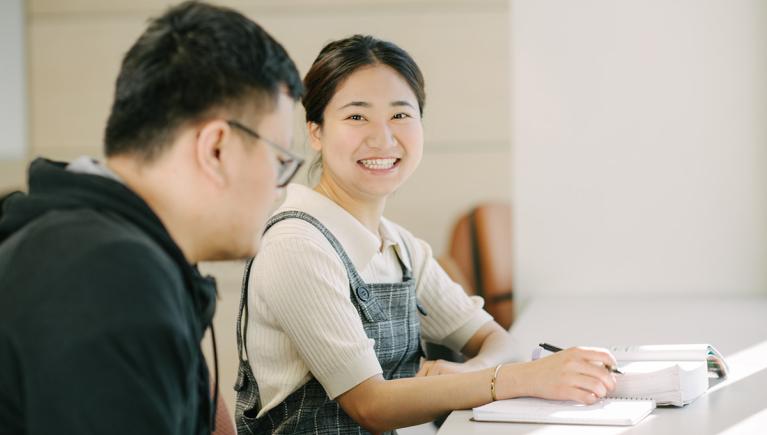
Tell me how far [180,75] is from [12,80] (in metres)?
2.92

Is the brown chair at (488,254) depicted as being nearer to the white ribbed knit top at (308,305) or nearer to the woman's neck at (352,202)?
the woman's neck at (352,202)

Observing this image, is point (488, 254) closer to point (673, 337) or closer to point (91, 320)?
point (673, 337)

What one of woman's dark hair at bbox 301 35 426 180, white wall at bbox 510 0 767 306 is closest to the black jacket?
woman's dark hair at bbox 301 35 426 180

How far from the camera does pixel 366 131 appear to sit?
1698 millimetres

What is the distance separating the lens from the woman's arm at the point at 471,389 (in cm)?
126

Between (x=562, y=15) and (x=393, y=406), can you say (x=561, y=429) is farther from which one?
(x=562, y=15)

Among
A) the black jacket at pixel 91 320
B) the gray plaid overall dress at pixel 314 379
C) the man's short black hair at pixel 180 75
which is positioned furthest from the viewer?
the gray plaid overall dress at pixel 314 379

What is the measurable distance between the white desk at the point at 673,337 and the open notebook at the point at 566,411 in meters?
0.01

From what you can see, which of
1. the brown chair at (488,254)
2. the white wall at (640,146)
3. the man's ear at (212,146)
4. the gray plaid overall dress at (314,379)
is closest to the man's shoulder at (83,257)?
the man's ear at (212,146)

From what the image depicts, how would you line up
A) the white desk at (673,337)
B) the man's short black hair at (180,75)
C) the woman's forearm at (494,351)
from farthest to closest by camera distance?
the woman's forearm at (494,351)
the white desk at (673,337)
the man's short black hair at (180,75)

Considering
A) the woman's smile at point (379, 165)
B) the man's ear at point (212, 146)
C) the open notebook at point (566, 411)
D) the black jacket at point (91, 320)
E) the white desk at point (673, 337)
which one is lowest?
the white desk at point (673, 337)

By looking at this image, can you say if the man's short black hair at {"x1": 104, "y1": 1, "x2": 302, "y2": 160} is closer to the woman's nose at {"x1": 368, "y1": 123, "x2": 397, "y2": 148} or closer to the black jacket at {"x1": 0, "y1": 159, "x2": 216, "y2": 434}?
the black jacket at {"x1": 0, "y1": 159, "x2": 216, "y2": 434}

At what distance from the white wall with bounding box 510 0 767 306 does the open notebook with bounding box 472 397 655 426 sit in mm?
1349

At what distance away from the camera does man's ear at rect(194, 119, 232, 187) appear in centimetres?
95
